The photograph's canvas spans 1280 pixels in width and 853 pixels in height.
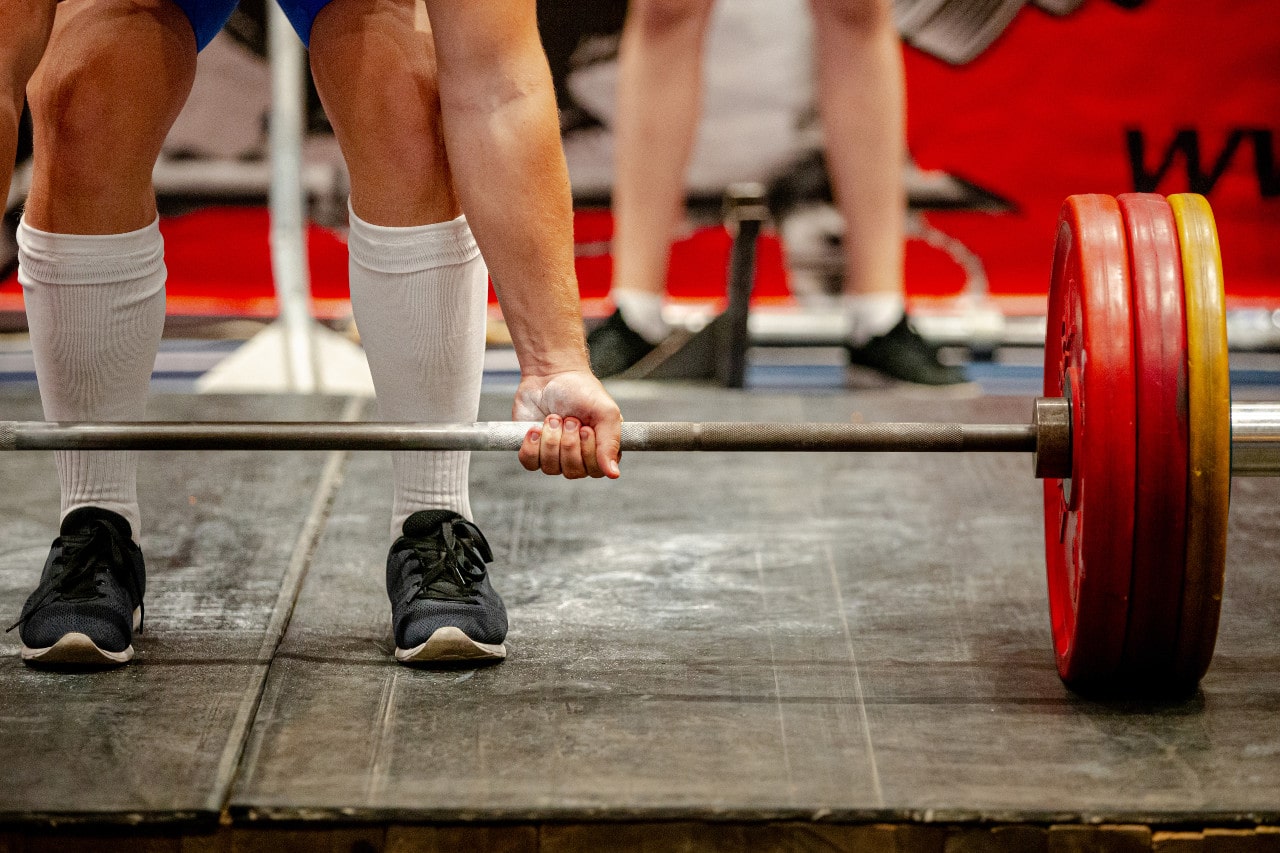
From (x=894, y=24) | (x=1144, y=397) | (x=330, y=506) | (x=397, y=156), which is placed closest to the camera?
(x=1144, y=397)

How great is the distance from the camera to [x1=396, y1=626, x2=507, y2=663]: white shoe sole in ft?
4.19

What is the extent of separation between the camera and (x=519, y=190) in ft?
4.01

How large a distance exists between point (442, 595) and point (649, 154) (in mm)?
1483

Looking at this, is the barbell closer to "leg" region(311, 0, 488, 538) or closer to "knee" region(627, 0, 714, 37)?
"leg" region(311, 0, 488, 538)

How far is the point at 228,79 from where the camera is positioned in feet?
9.02

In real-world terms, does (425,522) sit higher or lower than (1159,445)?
lower

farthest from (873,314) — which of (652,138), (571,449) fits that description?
(571,449)

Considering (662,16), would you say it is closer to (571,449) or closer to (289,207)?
(289,207)

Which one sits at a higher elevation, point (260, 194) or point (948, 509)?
point (260, 194)

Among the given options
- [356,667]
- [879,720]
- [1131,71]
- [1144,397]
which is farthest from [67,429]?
[1131,71]

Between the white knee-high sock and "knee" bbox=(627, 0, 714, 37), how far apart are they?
132 centimetres

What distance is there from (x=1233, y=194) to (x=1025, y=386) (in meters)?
0.61

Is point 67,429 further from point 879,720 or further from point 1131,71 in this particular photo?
point 1131,71

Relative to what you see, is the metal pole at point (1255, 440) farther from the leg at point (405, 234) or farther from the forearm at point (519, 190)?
the leg at point (405, 234)
